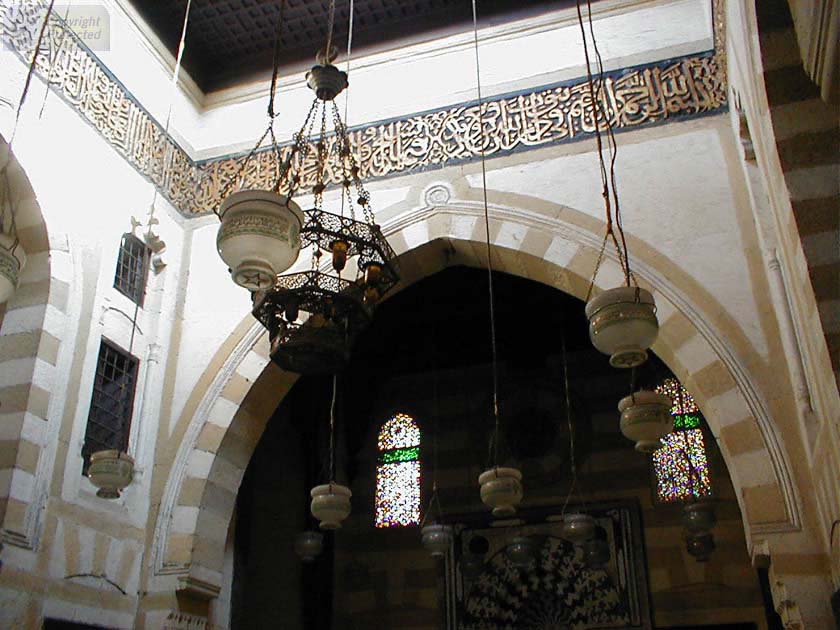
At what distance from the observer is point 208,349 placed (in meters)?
4.59

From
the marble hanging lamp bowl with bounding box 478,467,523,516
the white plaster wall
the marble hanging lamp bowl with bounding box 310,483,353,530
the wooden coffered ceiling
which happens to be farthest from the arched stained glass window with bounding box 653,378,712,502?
the white plaster wall

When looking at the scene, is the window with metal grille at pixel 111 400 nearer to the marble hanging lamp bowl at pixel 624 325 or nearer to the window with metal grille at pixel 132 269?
the window with metal grille at pixel 132 269

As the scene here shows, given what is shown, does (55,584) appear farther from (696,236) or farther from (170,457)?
(696,236)

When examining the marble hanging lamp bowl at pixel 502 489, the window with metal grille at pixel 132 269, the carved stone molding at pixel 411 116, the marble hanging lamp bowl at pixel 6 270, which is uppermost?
the carved stone molding at pixel 411 116

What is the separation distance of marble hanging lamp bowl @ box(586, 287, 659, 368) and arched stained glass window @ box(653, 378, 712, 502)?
3.98m

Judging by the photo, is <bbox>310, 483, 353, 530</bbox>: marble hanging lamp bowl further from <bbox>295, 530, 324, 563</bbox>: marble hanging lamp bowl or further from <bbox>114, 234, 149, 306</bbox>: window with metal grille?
<bbox>295, 530, 324, 563</bbox>: marble hanging lamp bowl

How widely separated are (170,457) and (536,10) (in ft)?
10.5

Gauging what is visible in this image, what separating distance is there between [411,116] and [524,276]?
119cm

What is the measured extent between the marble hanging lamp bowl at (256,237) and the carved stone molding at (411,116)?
2.28m

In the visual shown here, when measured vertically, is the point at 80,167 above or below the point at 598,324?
above

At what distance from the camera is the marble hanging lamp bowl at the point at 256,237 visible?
88.8 inches

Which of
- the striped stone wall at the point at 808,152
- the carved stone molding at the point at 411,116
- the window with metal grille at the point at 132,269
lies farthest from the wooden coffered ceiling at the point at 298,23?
the striped stone wall at the point at 808,152

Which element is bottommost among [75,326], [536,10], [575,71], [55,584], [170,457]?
[55,584]

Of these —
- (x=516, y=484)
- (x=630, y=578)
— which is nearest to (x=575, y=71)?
(x=516, y=484)
